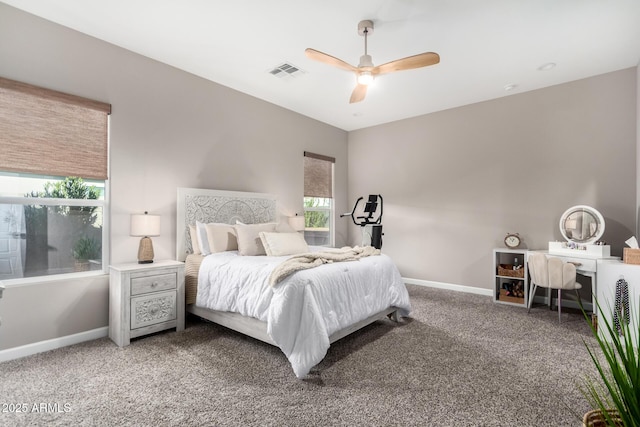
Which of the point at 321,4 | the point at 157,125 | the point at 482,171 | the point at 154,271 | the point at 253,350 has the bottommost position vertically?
the point at 253,350

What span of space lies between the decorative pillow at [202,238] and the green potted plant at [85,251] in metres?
0.95

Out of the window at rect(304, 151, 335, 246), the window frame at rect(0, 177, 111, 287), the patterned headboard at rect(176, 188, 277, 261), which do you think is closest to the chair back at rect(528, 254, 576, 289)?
the window at rect(304, 151, 335, 246)

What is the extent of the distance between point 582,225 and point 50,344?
5.81m

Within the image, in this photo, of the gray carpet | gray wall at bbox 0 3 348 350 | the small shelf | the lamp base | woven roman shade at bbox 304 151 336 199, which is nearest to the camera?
the gray carpet

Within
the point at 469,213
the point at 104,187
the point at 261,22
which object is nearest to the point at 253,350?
the point at 104,187

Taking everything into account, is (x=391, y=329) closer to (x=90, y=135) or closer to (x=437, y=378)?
(x=437, y=378)

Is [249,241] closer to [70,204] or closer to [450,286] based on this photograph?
[70,204]

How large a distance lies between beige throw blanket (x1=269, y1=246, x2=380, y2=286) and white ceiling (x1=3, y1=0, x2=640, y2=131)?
6.95 feet

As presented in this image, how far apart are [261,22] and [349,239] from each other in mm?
4311

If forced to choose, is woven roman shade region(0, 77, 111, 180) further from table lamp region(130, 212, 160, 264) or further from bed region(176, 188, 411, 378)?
bed region(176, 188, 411, 378)

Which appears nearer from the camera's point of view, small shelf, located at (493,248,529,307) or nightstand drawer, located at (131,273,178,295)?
nightstand drawer, located at (131,273,178,295)

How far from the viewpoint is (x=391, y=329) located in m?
3.33

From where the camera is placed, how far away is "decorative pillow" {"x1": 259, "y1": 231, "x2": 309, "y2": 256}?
11.5 feet

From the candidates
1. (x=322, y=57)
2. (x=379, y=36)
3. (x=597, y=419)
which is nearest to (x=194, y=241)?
(x=322, y=57)
